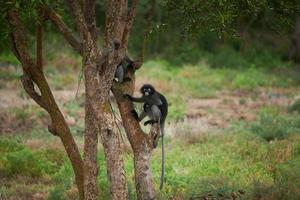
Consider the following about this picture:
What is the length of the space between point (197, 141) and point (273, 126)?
2596 millimetres

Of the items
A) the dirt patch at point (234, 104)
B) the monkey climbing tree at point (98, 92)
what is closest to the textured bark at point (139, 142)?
the monkey climbing tree at point (98, 92)

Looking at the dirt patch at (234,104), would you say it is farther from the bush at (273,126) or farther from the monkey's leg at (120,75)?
the monkey's leg at (120,75)

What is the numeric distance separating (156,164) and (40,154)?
2.81 meters

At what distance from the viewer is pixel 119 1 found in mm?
8484

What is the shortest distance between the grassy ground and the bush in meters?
0.03

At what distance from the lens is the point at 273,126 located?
17.4m

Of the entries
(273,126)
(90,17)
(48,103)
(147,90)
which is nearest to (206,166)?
(147,90)

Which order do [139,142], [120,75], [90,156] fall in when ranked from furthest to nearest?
[120,75]
[139,142]
[90,156]

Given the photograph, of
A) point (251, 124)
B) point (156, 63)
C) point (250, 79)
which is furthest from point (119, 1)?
point (156, 63)

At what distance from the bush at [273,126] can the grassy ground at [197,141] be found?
1.1 inches

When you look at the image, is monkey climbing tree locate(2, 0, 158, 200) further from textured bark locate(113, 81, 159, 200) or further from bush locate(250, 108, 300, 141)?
bush locate(250, 108, 300, 141)

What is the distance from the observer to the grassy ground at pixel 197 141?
36.6ft

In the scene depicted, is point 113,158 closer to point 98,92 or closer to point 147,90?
point 98,92

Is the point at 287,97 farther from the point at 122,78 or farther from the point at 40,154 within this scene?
the point at 122,78
